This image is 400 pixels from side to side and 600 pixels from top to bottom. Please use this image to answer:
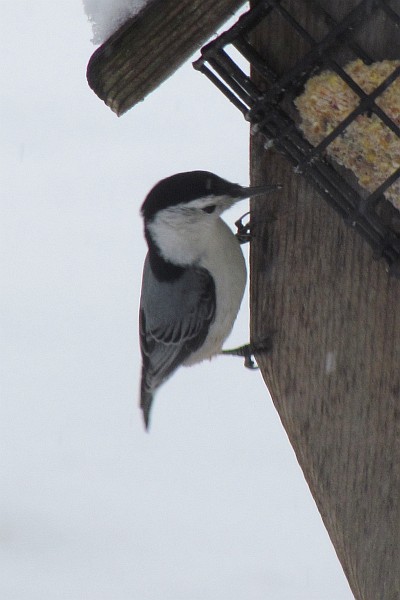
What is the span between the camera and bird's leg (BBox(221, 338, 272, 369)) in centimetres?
256

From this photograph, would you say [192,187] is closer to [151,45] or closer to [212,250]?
[212,250]

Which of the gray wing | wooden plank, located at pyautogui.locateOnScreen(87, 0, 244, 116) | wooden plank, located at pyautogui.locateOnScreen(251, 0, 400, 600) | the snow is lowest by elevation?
wooden plank, located at pyautogui.locateOnScreen(251, 0, 400, 600)

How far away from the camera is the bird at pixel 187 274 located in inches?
104

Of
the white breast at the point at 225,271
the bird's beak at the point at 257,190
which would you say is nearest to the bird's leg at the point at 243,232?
the white breast at the point at 225,271

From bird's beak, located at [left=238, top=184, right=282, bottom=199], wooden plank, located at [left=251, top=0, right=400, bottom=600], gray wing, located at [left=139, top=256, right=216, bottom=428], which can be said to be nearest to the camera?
wooden plank, located at [left=251, top=0, right=400, bottom=600]

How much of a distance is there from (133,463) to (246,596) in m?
0.74

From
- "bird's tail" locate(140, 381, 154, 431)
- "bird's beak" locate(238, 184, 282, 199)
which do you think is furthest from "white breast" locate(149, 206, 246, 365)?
"bird's tail" locate(140, 381, 154, 431)

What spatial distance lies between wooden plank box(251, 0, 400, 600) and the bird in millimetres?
133

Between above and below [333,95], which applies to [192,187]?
above

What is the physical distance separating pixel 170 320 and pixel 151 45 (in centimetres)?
122

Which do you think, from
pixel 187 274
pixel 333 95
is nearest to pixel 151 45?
pixel 333 95

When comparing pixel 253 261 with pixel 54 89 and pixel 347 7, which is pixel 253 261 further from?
pixel 54 89

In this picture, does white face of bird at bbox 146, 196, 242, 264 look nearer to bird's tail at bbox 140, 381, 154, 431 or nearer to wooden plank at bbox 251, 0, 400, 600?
wooden plank at bbox 251, 0, 400, 600

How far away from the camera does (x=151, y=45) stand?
2049 mm
